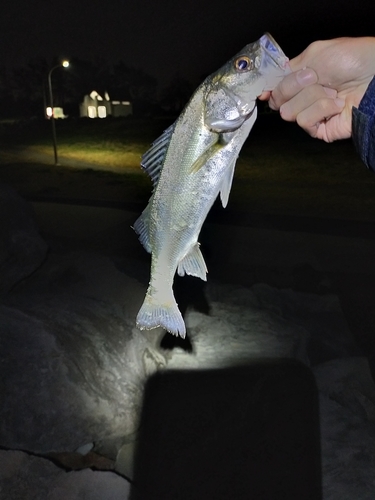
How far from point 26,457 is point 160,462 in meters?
0.95

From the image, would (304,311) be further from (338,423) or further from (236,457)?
(236,457)

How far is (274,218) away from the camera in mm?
9617

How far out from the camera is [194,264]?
72.2 inches

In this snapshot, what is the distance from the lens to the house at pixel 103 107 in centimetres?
1734

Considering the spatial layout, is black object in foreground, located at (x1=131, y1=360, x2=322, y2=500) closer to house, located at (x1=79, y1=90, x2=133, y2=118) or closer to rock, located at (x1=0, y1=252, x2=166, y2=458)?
rock, located at (x1=0, y1=252, x2=166, y2=458)

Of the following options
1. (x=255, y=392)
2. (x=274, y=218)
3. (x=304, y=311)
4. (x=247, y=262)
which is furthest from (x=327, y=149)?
(x=255, y=392)

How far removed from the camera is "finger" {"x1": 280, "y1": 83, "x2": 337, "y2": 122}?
2.04 metres

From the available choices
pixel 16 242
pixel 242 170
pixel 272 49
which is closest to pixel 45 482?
pixel 272 49

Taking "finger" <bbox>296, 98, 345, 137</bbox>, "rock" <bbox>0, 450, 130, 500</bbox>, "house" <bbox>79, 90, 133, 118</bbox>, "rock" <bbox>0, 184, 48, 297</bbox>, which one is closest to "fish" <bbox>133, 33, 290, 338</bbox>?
"finger" <bbox>296, 98, 345, 137</bbox>

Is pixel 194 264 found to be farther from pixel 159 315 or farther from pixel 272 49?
pixel 272 49

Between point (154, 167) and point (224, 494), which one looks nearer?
point (154, 167)

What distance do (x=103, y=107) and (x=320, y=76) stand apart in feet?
53.4

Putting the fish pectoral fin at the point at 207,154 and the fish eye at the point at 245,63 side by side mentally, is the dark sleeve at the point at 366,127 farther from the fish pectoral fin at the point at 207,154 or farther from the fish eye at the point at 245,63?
the fish pectoral fin at the point at 207,154

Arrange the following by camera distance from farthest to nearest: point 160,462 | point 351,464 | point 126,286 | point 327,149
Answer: point 327,149
point 126,286
point 160,462
point 351,464
